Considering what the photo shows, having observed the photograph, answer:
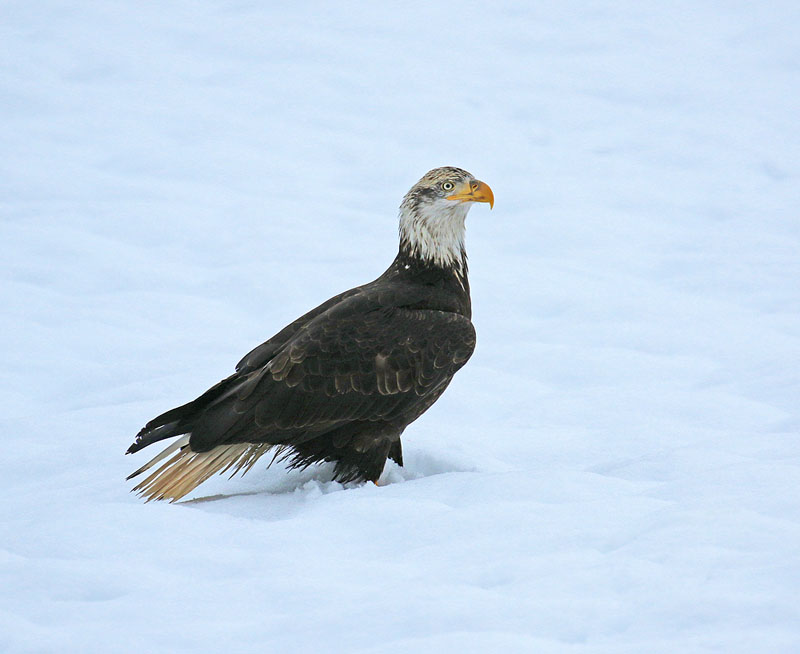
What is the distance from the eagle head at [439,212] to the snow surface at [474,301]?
1.05 m

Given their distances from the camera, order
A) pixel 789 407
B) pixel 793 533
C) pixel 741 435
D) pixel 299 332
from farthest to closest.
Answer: pixel 789 407
pixel 741 435
pixel 299 332
pixel 793 533

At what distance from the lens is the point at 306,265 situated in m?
8.97

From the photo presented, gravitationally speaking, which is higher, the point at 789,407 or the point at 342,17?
the point at 342,17

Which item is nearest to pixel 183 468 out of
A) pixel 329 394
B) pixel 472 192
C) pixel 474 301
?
pixel 329 394

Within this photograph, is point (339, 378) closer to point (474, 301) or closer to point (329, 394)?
point (329, 394)

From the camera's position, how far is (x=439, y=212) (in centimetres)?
551

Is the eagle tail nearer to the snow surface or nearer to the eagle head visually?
the snow surface

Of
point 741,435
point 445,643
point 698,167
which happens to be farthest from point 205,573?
point 698,167

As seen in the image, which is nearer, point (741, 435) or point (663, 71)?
point (741, 435)

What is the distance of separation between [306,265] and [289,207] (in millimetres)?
1176

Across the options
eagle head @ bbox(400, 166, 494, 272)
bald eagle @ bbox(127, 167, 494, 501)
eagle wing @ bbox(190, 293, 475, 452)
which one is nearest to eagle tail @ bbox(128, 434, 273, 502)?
bald eagle @ bbox(127, 167, 494, 501)

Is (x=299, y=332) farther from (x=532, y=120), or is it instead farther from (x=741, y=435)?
(x=532, y=120)

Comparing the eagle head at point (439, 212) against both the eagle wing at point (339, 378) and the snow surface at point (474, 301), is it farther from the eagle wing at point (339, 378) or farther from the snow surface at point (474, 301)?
the snow surface at point (474, 301)

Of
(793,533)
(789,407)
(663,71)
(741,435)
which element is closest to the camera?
(793,533)
